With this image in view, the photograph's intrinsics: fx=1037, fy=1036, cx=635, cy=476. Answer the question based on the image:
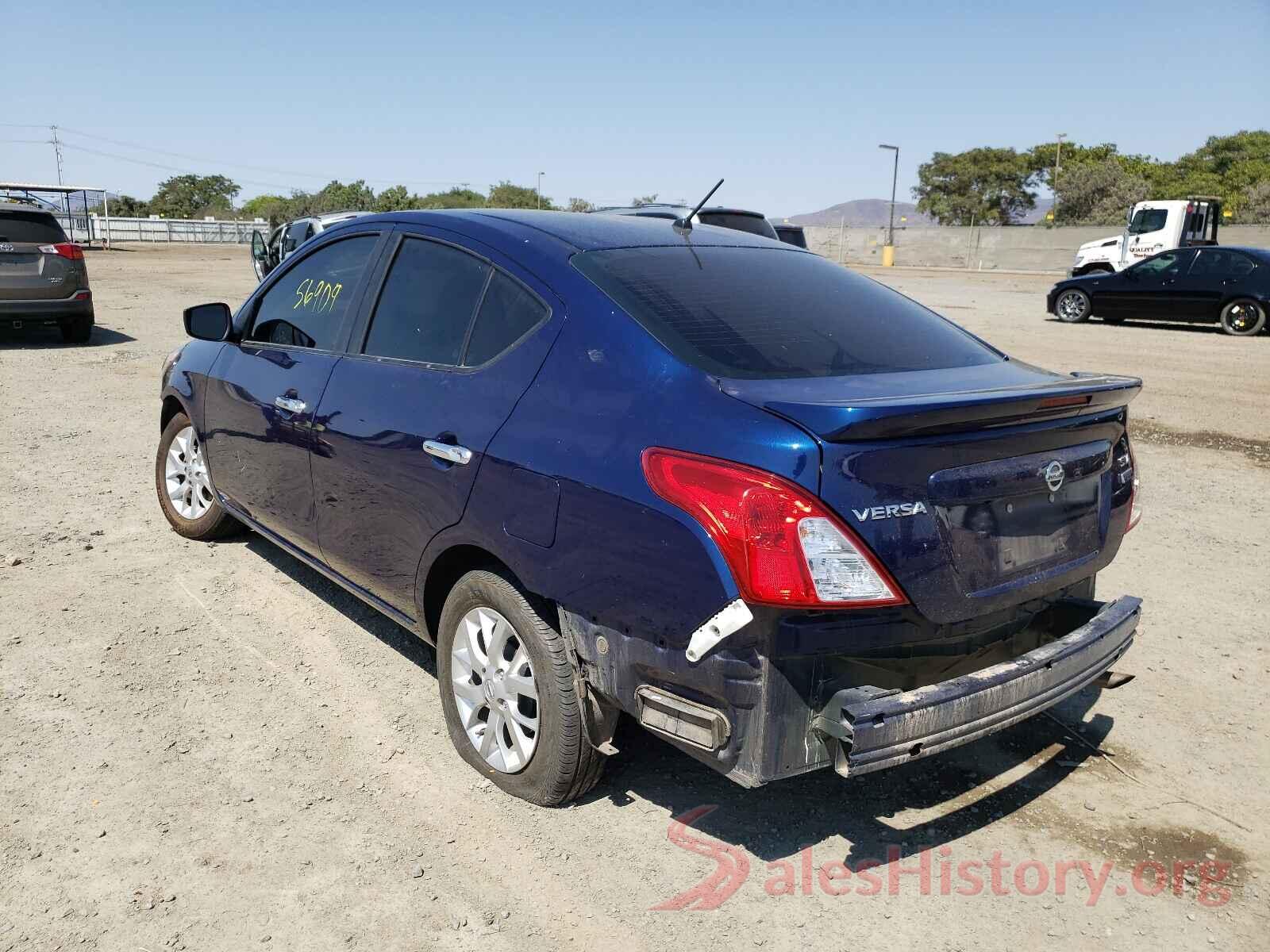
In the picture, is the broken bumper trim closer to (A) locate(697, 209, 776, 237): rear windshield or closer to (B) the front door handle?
(B) the front door handle

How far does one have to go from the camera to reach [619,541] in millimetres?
2631

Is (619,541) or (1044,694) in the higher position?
(619,541)

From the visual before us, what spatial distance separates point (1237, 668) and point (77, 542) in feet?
18.3

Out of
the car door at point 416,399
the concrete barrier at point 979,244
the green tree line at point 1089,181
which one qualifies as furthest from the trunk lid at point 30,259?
the green tree line at point 1089,181

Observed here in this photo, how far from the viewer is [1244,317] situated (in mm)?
17766

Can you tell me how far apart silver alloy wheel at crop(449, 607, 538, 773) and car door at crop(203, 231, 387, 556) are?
115 cm

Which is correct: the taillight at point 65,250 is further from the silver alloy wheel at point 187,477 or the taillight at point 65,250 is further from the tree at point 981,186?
the tree at point 981,186

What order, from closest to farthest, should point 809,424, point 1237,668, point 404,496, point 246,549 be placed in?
1. point 809,424
2. point 404,496
3. point 1237,668
4. point 246,549

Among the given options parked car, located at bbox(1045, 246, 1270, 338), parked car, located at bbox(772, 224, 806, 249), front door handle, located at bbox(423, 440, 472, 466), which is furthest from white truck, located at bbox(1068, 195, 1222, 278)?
front door handle, located at bbox(423, 440, 472, 466)

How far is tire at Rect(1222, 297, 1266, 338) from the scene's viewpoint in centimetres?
1758

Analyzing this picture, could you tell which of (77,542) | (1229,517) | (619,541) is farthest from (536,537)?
(1229,517)

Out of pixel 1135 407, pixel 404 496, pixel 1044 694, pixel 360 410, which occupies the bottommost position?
pixel 1135 407

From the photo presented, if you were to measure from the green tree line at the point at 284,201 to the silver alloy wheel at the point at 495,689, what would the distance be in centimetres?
6176

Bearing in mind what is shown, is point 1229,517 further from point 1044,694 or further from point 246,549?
point 246,549
